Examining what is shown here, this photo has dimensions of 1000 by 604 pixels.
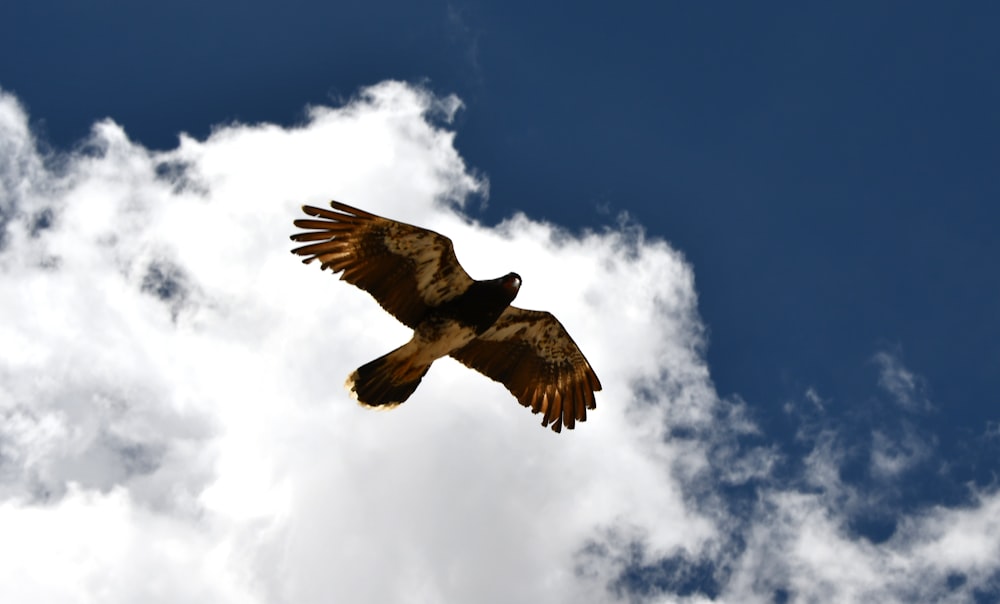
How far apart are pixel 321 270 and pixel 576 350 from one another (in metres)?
4.37

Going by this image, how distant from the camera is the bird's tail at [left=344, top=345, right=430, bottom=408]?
15.7 meters

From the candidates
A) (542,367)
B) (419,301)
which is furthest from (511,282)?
(542,367)

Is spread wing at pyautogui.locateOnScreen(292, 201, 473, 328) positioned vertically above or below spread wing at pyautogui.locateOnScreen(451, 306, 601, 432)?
below

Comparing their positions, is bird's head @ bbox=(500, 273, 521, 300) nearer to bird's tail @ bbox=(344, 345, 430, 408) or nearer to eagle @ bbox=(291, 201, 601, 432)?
eagle @ bbox=(291, 201, 601, 432)

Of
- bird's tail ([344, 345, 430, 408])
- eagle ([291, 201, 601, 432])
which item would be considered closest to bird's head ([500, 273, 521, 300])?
eagle ([291, 201, 601, 432])

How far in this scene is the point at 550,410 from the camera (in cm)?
1759

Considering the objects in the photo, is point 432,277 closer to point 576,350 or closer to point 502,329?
point 502,329

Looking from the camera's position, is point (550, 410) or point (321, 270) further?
point (550, 410)

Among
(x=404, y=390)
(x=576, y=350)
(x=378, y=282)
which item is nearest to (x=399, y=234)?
(x=378, y=282)

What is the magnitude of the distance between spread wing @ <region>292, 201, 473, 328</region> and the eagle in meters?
0.01

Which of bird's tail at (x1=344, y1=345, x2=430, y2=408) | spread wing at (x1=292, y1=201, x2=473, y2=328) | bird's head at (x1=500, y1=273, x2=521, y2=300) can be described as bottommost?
bird's tail at (x1=344, y1=345, x2=430, y2=408)

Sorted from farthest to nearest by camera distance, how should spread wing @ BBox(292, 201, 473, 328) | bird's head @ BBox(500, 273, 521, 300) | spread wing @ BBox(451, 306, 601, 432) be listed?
spread wing @ BBox(451, 306, 601, 432), bird's head @ BBox(500, 273, 521, 300), spread wing @ BBox(292, 201, 473, 328)

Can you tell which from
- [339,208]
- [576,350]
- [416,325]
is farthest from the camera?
[576,350]

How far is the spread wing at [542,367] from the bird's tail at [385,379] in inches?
47.8
